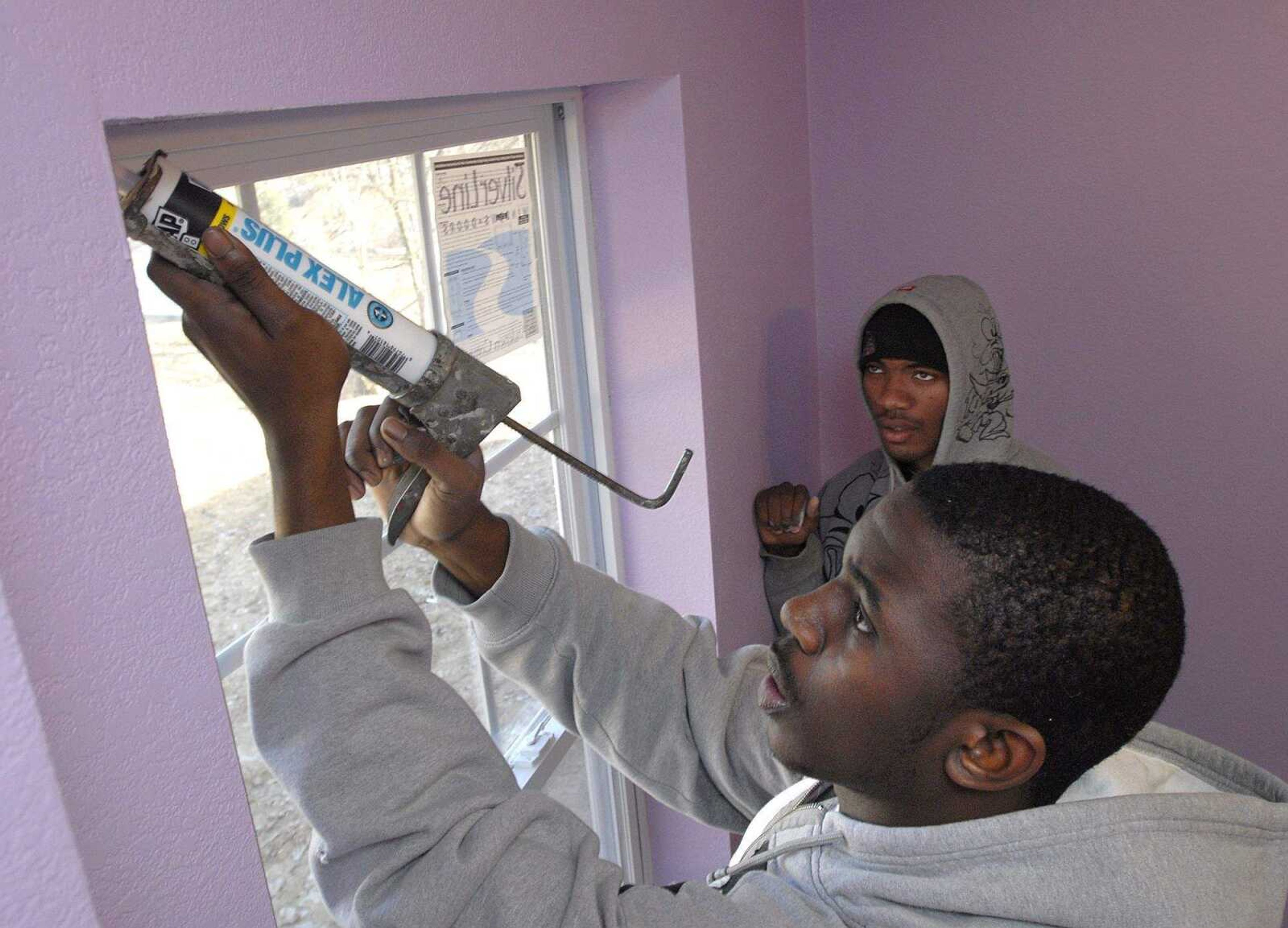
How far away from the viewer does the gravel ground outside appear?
0.89 meters

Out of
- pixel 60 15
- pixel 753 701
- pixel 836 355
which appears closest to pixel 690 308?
pixel 753 701

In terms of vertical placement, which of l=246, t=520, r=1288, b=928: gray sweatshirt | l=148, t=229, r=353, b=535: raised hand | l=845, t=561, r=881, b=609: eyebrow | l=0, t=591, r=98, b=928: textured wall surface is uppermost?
l=148, t=229, r=353, b=535: raised hand

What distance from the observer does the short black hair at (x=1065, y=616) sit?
0.77 m

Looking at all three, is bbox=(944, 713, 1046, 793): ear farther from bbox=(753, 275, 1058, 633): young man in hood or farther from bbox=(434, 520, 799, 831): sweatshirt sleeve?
bbox=(753, 275, 1058, 633): young man in hood

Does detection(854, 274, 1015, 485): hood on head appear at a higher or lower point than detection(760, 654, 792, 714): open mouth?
higher

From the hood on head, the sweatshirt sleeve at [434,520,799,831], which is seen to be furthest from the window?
the hood on head

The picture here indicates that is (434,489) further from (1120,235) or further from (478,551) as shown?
(1120,235)

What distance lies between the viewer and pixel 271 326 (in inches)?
27.5

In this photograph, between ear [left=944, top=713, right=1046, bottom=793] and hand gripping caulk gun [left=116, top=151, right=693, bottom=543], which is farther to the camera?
ear [left=944, top=713, right=1046, bottom=793]

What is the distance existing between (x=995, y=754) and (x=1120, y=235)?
1.51 m

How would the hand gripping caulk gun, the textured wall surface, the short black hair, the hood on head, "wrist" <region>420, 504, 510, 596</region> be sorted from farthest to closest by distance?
the hood on head
"wrist" <region>420, 504, 510, 596</region>
the short black hair
the hand gripping caulk gun
the textured wall surface

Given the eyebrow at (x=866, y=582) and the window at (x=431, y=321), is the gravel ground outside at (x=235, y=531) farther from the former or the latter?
the eyebrow at (x=866, y=582)

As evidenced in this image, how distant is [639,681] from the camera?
3.75 feet

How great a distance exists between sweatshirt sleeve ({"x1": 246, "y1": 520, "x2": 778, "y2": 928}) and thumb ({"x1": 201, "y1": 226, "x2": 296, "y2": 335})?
0.52 ft
